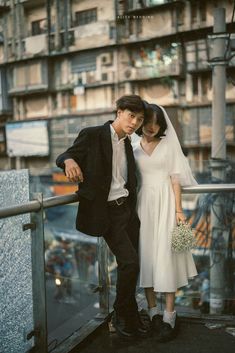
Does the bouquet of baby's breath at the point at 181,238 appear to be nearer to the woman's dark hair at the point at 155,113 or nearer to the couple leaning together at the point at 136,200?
the couple leaning together at the point at 136,200

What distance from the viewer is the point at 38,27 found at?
70.8ft

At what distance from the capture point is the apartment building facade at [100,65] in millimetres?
17641

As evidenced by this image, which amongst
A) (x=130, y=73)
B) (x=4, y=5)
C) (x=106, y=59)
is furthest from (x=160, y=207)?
(x=4, y=5)

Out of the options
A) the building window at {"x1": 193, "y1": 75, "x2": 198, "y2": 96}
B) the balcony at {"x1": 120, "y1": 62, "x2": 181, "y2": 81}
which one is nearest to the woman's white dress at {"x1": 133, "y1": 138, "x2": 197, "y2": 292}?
the balcony at {"x1": 120, "y1": 62, "x2": 181, "y2": 81}

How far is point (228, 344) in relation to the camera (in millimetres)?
2553

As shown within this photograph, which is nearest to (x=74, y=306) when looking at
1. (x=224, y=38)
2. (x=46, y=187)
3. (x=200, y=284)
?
(x=200, y=284)

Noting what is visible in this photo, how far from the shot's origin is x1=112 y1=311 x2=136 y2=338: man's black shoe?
264cm

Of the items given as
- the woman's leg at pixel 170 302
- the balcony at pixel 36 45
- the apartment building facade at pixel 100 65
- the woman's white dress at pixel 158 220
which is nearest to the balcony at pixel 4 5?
the apartment building facade at pixel 100 65

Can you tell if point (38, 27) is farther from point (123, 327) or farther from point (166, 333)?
point (166, 333)

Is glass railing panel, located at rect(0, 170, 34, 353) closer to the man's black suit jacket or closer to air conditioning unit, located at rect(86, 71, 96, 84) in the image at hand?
the man's black suit jacket

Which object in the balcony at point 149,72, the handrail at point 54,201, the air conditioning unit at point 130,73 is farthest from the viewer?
the air conditioning unit at point 130,73

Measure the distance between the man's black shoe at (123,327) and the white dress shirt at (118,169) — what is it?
0.81 meters

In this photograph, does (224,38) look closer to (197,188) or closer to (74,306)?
(197,188)

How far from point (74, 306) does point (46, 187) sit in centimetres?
785
